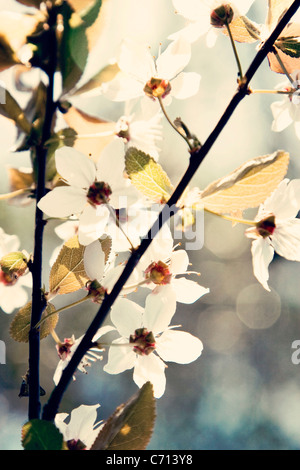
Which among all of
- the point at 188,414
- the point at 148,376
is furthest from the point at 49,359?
the point at 148,376

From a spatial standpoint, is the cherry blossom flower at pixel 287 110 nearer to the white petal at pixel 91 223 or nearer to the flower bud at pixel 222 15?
the flower bud at pixel 222 15

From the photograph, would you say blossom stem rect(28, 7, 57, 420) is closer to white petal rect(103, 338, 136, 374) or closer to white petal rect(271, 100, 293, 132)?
white petal rect(103, 338, 136, 374)

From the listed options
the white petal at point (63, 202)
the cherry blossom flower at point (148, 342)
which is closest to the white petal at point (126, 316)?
the cherry blossom flower at point (148, 342)

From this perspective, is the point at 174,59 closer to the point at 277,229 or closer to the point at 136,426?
the point at 277,229

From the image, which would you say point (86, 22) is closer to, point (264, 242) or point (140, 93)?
point (140, 93)

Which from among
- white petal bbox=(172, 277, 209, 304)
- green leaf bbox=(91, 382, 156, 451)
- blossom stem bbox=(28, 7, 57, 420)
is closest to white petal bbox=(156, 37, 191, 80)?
blossom stem bbox=(28, 7, 57, 420)
